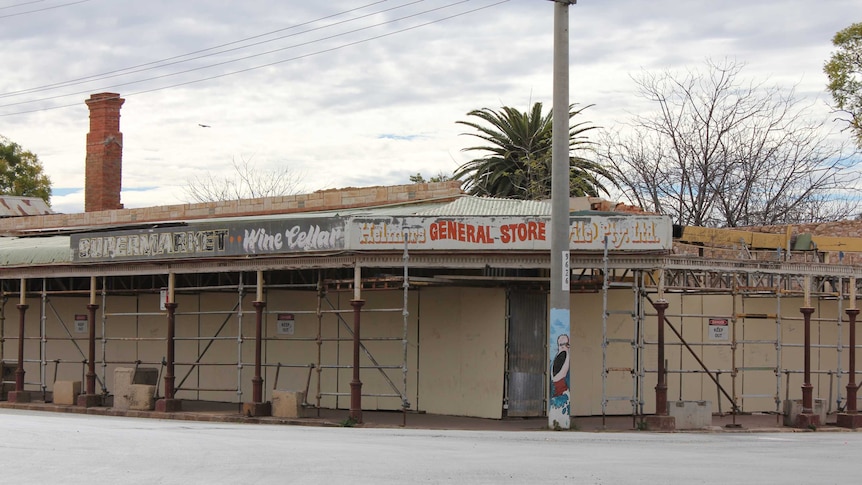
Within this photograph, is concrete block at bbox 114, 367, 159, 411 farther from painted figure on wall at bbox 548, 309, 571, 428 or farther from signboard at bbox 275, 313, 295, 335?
painted figure on wall at bbox 548, 309, 571, 428

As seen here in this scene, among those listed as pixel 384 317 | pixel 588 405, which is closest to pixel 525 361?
pixel 588 405

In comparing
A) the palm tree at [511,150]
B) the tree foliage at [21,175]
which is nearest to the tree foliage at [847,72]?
the palm tree at [511,150]

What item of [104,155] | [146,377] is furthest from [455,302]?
[104,155]

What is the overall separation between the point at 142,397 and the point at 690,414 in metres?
12.1

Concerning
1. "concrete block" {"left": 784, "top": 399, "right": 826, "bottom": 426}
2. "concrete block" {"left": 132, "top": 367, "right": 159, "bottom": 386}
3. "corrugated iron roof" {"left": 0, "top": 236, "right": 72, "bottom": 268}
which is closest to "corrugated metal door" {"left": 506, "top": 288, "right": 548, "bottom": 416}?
"concrete block" {"left": 784, "top": 399, "right": 826, "bottom": 426}

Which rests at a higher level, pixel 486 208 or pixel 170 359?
pixel 486 208

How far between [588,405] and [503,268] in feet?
11.8

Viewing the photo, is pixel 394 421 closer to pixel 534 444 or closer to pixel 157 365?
pixel 534 444

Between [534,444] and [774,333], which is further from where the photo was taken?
[774,333]

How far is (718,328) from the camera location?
23.7 m

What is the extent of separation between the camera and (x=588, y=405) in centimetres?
2238

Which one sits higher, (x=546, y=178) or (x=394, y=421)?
(x=546, y=178)

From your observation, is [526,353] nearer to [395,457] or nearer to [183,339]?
[183,339]

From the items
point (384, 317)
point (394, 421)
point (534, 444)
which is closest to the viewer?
point (534, 444)
